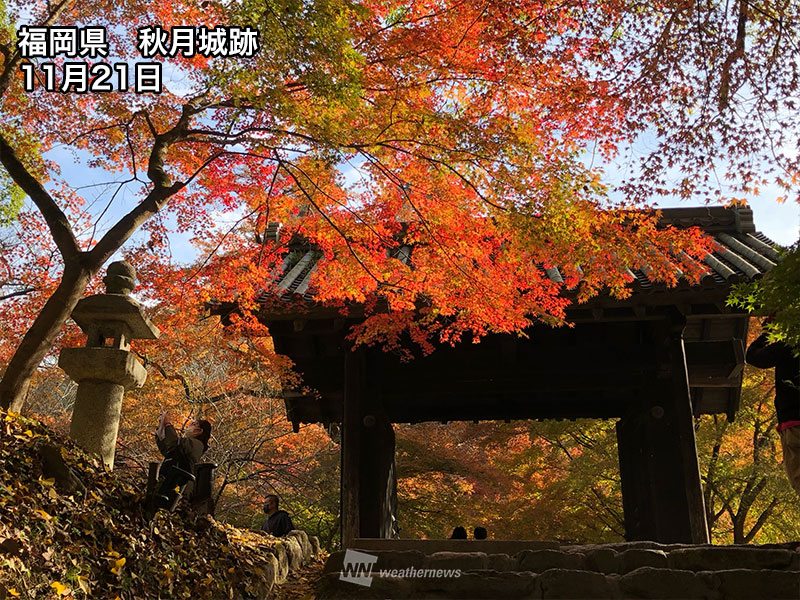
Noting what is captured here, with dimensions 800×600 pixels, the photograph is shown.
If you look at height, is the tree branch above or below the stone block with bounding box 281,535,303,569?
above

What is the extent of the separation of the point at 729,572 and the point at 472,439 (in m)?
14.0

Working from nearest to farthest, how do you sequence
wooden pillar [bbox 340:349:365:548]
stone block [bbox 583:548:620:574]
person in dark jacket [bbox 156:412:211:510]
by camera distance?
1. stone block [bbox 583:548:620:574]
2. person in dark jacket [bbox 156:412:211:510]
3. wooden pillar [bbox 340:349:365:548]

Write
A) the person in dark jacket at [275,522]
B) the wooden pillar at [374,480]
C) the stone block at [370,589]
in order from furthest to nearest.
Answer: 1. the wooden pillar at [374,480]
2. the person in dark jacket at [275,522]
3. the stone block at [370,589]

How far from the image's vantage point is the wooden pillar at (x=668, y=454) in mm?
8281

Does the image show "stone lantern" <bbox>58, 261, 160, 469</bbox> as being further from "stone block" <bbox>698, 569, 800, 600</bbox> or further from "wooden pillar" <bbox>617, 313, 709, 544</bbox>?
"wooden pillar" <bbox>617, 313, 709, 544</bbox>

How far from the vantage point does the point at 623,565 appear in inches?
199

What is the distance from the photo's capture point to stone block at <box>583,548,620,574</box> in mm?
5121

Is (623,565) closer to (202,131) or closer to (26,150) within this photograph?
(202,131)

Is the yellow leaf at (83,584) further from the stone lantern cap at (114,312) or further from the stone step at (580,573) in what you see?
the stone lantern cap at (114,312)

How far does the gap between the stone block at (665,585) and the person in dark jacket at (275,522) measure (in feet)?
18.0

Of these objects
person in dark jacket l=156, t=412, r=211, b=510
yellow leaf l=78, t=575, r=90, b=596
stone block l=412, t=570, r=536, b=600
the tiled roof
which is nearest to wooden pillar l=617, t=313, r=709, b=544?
the tiled roof

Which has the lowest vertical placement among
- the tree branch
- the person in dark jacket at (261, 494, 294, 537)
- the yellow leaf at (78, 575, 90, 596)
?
the yellow leaf at (78, 575, 90, 596)

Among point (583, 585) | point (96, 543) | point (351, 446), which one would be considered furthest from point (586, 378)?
point (96, 543)

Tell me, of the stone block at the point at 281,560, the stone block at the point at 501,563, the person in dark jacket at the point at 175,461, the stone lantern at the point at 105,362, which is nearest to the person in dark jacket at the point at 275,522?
the stone block at the point at 281,560
